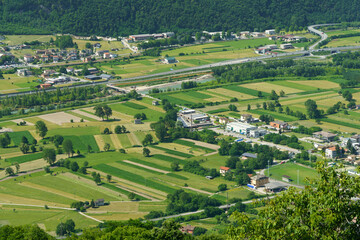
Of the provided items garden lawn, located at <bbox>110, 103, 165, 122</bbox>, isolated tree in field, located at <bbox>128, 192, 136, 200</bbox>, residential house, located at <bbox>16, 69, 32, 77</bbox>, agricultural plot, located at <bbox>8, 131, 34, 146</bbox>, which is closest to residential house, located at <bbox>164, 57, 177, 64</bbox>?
residential house, located at <bbox>16, 69, 32, 77</bbox>

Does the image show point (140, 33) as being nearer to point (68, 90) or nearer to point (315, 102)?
point (68, 90)

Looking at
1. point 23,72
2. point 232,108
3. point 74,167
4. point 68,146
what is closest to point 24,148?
point 68,146

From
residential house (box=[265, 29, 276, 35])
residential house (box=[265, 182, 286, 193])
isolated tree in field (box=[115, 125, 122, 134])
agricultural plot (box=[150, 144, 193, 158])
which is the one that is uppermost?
residential house (box=[265, 29, 276, 35])

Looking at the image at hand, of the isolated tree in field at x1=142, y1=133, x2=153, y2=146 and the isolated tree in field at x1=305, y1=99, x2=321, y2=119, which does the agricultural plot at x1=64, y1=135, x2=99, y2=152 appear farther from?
the isolated tree in field at x1=305, y1=99, x2=321, y2=119

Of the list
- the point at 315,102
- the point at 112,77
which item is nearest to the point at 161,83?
the point at 112,77

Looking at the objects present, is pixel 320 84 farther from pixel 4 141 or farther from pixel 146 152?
pixel 4 141
